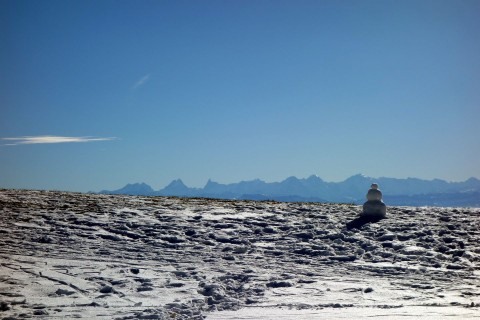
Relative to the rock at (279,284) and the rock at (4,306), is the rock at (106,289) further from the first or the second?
the rock at (279,284)

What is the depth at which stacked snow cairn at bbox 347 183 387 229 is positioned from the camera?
1793cm

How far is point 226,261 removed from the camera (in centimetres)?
1248

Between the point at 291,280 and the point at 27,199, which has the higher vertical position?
the point at 27,199

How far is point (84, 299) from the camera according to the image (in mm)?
9109

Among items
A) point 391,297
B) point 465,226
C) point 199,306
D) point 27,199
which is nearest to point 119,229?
point 27,199

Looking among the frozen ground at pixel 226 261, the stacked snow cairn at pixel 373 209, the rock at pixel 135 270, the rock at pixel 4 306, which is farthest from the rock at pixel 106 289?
the stacked snow cairn at pixel 373 209

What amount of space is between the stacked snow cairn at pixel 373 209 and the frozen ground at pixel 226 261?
50 cm

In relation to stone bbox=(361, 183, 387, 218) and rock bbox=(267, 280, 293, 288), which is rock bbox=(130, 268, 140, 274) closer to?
rock bbox=(267, 280, 293, 288)

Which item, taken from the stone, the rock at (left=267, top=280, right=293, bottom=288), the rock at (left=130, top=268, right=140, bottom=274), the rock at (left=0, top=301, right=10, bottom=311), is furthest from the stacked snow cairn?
the rock at (left=0, top=301, right=10, bottom=311)

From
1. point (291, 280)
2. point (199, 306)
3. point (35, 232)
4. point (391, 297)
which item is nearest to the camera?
point (199, 306)

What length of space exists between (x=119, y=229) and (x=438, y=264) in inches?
376

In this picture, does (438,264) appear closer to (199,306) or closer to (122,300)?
(199,306)

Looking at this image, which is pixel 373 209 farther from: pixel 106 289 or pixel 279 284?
pixel 106 289

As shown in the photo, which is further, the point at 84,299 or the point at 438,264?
the point at 438,264
